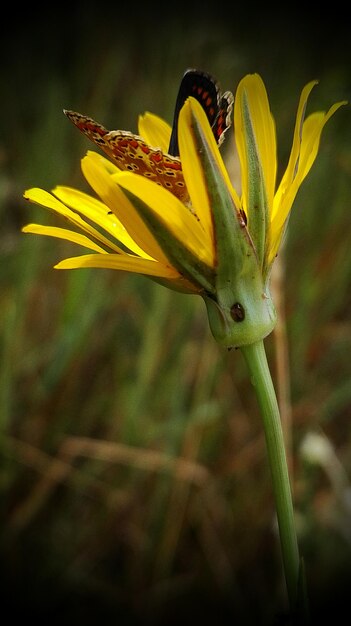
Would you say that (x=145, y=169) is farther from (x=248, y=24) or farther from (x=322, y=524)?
(x=248, y=24)

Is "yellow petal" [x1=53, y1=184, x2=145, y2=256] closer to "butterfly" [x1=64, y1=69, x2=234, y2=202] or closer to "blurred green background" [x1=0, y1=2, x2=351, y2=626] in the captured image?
"butterfly" [x1=64, y1=69, x2=234, y2=202]

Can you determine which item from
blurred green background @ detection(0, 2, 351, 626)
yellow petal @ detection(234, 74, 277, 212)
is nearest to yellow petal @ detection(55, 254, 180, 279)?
yellow petal @ detection(234, 74, 277, 212)

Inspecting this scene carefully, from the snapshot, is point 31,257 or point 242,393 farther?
point 242,393

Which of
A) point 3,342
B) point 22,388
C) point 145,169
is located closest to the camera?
point 145,169

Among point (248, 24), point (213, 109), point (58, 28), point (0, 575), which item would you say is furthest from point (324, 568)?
point (58, 28)

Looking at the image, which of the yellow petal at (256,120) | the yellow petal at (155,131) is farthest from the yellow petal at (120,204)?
the yellow petal at (155,131)

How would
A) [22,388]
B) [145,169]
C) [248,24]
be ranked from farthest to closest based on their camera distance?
[248,24] → [22,388] → [145,169]
